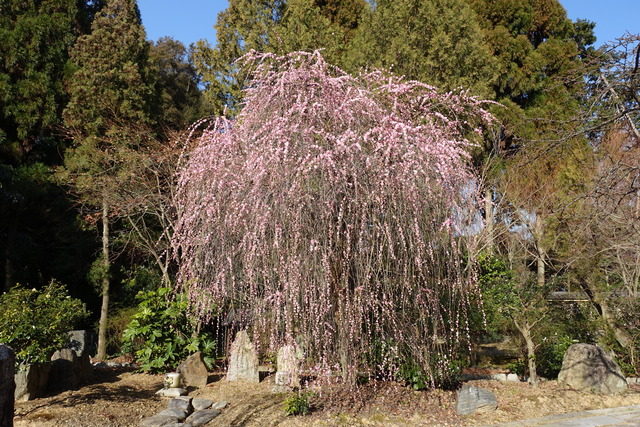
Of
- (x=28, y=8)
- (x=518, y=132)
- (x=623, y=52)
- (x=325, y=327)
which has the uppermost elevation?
(x=28, y=8)

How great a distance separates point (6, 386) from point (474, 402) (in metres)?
4.31

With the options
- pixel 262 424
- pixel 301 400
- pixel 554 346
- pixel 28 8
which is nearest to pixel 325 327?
pixel 301 400

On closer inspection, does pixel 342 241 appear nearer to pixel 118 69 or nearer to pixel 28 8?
pixel 118 69

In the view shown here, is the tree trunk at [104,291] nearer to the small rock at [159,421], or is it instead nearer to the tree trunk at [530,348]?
the small rock at [159,421]

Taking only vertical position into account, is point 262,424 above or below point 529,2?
below

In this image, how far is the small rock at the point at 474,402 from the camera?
498 centimetres

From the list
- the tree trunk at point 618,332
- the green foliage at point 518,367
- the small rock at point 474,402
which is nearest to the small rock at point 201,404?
the small rock at point 474,402

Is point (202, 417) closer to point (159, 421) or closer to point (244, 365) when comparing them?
point (159, 421)

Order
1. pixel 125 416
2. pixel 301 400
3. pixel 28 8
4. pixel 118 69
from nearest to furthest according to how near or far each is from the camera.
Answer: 1. pixel 301 400
2. pixel 125 416
3. pixel 118 69
4. pixel 28 8

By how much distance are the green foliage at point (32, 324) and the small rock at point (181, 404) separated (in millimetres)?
1481

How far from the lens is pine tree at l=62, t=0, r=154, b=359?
8.77 metres

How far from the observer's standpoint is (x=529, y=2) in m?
14.9

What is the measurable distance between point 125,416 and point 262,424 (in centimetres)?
155

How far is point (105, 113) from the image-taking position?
31.0ft
